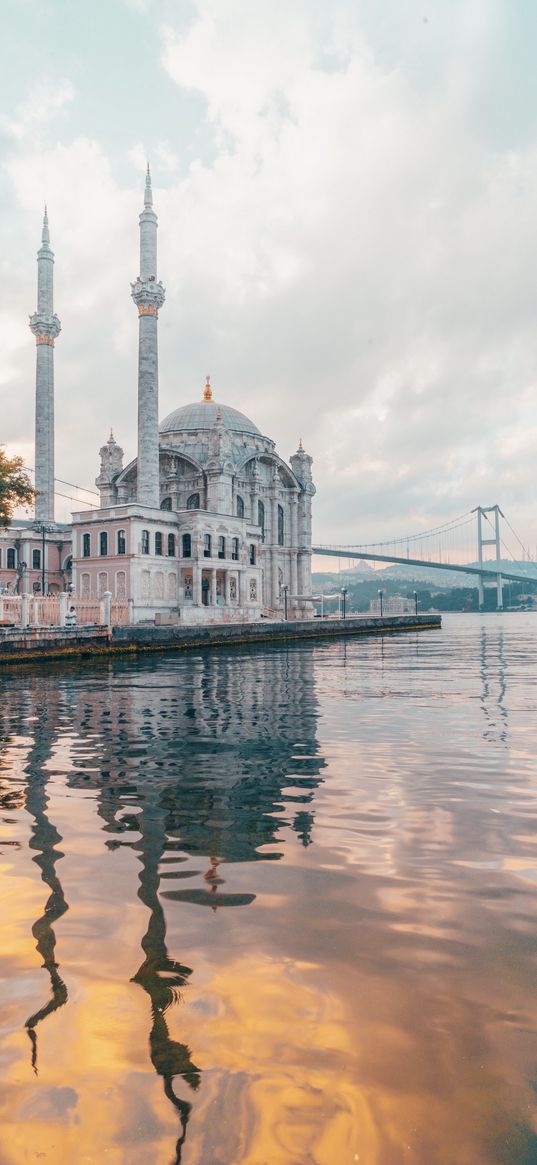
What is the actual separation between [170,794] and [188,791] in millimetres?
213

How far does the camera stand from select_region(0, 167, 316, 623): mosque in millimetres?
49969

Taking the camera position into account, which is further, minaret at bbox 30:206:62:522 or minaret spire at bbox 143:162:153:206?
minaret at bbox 30:206:62:522

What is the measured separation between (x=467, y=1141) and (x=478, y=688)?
15.8m

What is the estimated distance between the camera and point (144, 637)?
34.2 m

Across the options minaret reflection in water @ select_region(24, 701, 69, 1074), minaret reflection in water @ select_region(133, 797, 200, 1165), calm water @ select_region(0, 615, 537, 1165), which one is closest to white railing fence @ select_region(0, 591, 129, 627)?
minaret reflection in water @ select_region(24, 701, 69, 1074)

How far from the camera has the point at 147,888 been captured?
4.70 meters

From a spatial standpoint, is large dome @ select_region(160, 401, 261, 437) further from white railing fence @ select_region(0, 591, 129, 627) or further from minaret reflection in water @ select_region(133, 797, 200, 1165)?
minaret reflection in water @ select_region(133, 797, 200, 1165)

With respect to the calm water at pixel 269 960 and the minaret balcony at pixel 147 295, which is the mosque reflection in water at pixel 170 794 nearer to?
the calm water at pixel 269 960

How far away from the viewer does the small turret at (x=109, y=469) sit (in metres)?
68.8

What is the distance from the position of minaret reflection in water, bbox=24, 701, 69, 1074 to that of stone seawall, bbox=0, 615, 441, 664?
1773 cm

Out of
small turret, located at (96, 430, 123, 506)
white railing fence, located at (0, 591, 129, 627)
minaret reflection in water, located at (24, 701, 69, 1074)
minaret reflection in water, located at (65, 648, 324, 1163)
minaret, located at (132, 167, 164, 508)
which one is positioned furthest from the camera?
small turret, located at (96, 430, 123, 506)

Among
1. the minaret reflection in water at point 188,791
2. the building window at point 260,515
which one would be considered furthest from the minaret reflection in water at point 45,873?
the building window at point 260,515

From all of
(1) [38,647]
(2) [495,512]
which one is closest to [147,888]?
(1) [38,647]

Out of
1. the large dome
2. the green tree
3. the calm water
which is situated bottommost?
the calm water
